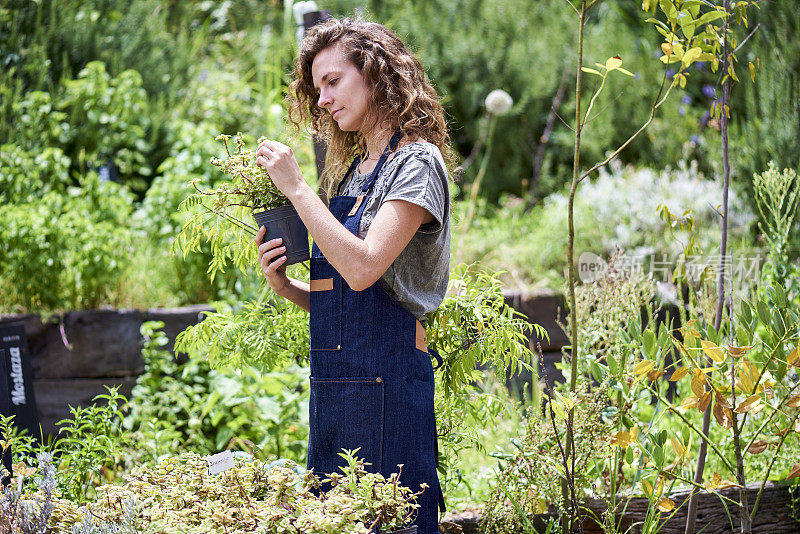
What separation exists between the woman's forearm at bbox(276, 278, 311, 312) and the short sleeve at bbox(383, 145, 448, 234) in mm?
432

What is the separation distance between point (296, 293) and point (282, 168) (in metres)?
0.42

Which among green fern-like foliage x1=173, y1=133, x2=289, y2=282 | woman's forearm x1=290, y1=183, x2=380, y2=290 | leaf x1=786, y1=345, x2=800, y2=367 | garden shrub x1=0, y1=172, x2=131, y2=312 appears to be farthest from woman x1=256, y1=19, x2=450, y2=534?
garden shrub x1=0, y1=172, x2=131, y2=312

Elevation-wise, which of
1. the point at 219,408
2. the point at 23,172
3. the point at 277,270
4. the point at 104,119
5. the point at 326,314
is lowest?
the point at 219,408

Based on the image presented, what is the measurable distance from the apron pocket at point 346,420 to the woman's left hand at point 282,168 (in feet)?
1.54

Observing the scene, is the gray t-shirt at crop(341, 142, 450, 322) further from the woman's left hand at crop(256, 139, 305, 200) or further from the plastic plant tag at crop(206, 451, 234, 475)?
the plastic plant tag at crop(206, 451, 234, 475)

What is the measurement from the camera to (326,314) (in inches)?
70.8

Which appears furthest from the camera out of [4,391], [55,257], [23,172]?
[23,172]

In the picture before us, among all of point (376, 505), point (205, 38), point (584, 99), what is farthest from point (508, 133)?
point (376, 505)

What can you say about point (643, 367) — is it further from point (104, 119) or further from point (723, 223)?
point (104, 119)

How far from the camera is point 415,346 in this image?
5.89 feet

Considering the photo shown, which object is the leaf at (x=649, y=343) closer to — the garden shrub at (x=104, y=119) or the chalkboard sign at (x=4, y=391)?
the chalkboard sign at (x=4, y=391)

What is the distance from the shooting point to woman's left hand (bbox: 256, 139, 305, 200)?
5.56ft

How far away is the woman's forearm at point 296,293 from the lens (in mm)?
1978

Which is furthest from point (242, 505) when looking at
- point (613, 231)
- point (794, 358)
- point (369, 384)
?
point (613, 231)
